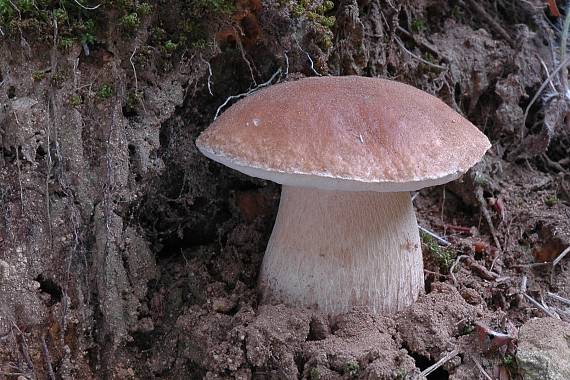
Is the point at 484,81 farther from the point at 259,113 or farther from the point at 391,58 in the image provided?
the point at 259,113

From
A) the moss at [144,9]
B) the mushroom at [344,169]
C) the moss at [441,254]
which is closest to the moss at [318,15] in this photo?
the mushroom at [344,169]

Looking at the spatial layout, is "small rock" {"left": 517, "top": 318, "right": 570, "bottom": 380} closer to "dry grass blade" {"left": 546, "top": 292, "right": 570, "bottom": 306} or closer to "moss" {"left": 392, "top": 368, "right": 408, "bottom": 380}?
"moss" {"left": 392, "top": 368, "right": 408, "bottom": 380}

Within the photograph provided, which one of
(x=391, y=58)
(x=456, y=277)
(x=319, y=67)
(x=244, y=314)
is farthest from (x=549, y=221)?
(x=244, y=314)

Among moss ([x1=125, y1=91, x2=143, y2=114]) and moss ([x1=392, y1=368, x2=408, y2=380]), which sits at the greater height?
moss ([x1=125, y1=91, x2=143, y2=114])

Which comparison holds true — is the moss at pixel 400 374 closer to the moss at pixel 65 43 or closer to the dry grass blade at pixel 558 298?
the dry grass blade at pixel 558 298

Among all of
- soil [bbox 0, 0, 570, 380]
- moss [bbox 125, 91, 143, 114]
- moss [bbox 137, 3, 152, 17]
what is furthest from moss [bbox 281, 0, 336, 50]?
moss [bbox 125, 91, 143, 114]

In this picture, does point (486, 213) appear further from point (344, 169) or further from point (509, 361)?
point (344, 169)

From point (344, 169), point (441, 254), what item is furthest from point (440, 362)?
point (344, 169)
